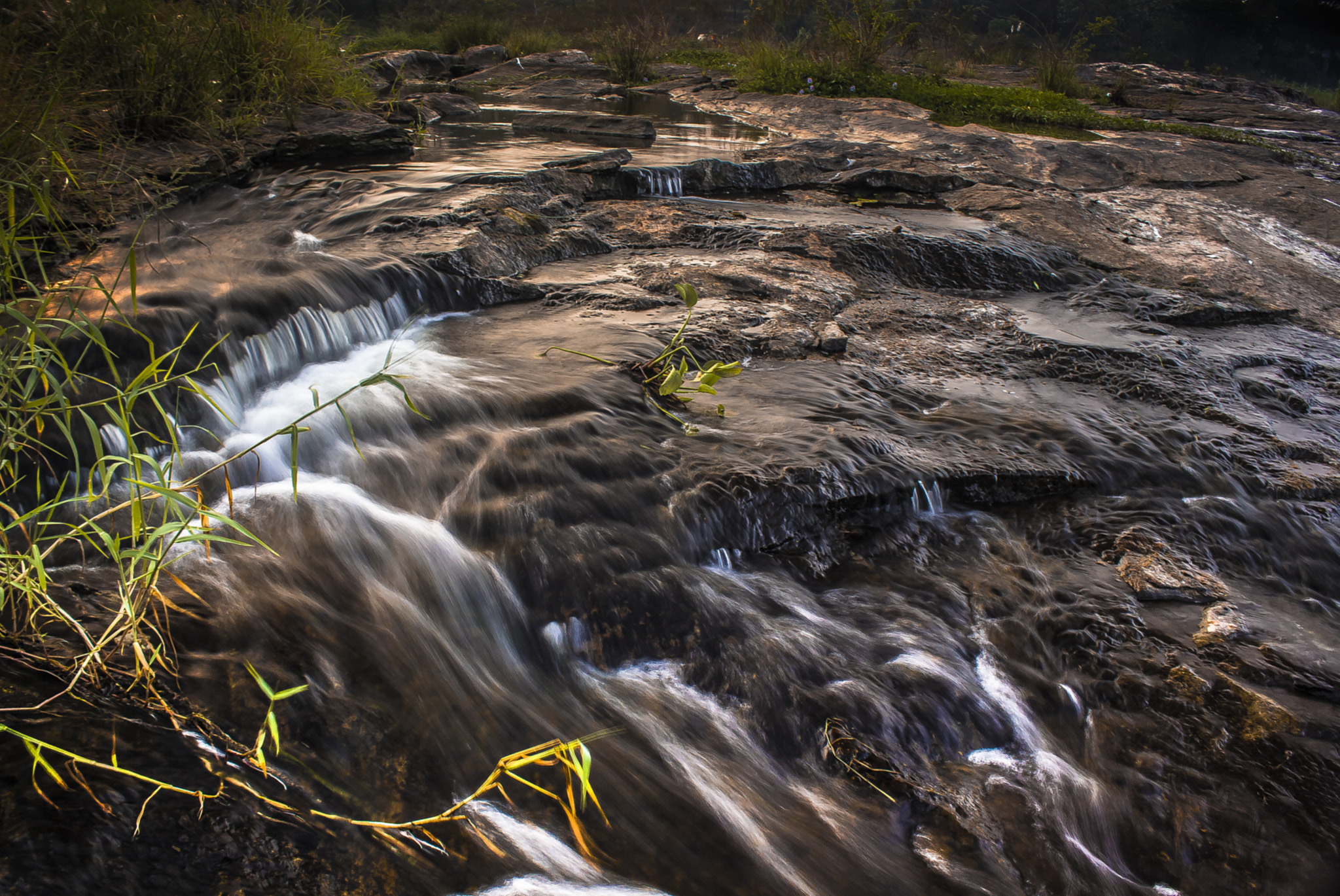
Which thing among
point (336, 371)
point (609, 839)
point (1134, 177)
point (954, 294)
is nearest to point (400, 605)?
point (609, 839)

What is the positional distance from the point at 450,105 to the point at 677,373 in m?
8.95

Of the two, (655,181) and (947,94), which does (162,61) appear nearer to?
(655,181)

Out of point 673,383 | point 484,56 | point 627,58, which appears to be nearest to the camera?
point 673,383

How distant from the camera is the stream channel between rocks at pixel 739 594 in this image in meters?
1.62

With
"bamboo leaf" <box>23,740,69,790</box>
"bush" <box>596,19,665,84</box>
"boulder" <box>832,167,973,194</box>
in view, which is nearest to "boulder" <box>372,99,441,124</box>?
"boulder" <box>832,167,973,194</box>

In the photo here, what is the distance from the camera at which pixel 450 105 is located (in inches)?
397

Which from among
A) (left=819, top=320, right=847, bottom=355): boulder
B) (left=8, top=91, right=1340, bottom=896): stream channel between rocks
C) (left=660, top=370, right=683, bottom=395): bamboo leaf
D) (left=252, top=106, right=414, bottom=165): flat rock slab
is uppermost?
(left=252, top=106, right=414, bottom=165): flat rock slab

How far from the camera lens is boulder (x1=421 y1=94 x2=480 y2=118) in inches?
384

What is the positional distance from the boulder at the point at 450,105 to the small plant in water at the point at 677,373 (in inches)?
306

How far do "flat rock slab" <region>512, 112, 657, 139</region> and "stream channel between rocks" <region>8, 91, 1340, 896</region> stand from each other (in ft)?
14.9

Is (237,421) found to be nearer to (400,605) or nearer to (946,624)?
(400,605)

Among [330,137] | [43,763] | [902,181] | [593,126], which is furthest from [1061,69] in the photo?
[43,763]

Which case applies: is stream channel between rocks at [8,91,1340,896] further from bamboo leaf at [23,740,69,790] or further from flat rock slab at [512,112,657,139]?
flat rock slab at [512,112,657,139]

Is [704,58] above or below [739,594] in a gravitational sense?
above
